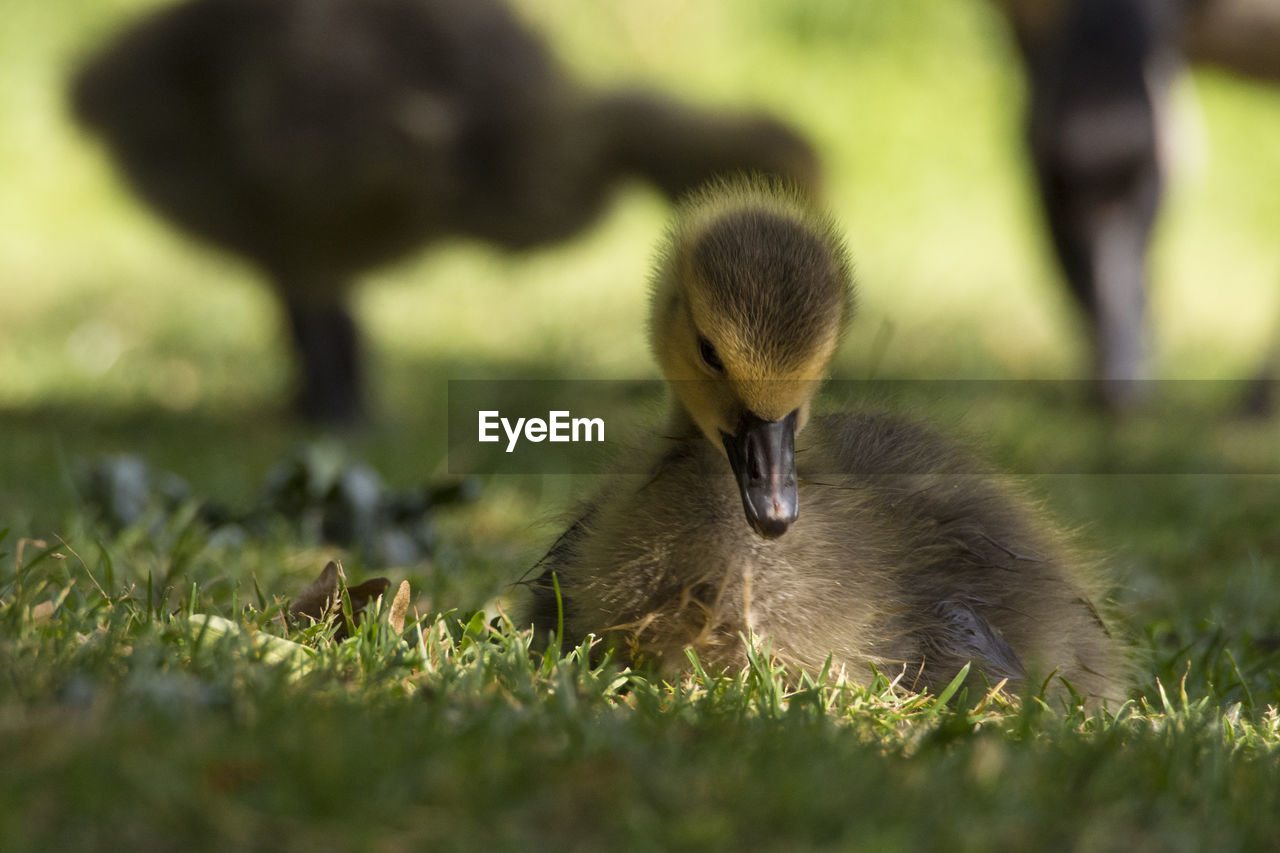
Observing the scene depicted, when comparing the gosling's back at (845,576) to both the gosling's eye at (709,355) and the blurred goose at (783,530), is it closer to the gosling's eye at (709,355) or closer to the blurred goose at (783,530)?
the blurred goose at (783,530)

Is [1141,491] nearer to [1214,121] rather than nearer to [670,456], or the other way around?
[670,456]

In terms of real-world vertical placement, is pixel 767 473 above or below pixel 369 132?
below

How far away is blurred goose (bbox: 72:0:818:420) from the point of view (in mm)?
3461

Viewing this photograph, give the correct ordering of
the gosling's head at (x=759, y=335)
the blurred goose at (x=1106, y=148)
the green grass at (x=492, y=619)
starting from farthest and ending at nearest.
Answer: the blurred goose at (x=1106, y=148), the gosling's head at (x=759, y=335), the green grass at (x=492, y=619)

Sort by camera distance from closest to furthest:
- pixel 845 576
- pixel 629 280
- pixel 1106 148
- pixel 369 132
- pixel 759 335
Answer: pixel 759 335 → pixel 845 576 → pixel 369 132 → pixel 1106 148 → pixel 629 280

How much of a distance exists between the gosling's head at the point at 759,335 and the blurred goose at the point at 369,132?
194 centimetres

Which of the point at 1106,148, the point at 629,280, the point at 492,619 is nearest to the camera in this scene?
the point at 492,619

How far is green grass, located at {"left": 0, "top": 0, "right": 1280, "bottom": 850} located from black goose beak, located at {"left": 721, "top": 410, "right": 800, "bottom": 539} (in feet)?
0.54

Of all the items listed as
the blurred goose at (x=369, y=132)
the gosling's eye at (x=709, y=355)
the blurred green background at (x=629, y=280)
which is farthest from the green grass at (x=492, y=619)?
the gosling's eye at (x=709, y=355)

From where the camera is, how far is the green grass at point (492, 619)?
3.58ft

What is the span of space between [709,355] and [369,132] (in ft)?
6.71

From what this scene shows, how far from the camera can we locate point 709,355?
5.44 ft

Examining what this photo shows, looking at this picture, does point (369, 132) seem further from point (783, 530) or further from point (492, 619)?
point (783, 530)

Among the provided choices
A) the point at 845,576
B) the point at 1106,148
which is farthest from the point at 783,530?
the point at 1106,148
